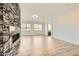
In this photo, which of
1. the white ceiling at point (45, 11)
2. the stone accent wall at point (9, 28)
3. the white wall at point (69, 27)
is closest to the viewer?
the stone accent wall at point (9, 28)

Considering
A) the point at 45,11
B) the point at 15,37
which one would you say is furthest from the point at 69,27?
the point at 15,37

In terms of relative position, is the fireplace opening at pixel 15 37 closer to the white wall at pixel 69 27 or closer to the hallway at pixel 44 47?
the hallway at pixel 44 47

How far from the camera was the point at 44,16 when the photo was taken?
3455 mm

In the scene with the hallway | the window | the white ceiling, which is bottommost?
the hallway

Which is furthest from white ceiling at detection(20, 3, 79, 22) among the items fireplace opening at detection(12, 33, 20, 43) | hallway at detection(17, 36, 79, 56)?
hallway at detection(17, 36, 79, 56)

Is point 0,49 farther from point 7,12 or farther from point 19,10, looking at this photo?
point 19,10

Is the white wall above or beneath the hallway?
above

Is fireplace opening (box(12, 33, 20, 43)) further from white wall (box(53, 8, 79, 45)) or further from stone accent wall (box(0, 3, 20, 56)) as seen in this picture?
white wall (box(53, 8, 79, 45))

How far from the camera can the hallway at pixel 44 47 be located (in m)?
3.19

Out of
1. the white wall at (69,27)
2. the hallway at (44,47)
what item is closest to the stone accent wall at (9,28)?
the hallway at (44,47)

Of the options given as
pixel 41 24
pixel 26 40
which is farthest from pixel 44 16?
pixel 26 40

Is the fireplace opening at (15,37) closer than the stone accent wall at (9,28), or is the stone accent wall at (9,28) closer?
the stone accent wall at (9,28)

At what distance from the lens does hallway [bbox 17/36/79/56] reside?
319cm

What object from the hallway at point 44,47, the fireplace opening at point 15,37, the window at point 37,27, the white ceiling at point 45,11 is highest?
the white ceiling at point 45,11
